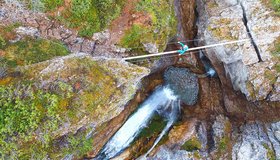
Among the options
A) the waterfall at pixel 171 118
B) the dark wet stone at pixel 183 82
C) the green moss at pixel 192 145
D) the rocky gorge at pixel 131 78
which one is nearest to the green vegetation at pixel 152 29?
the rocky gorge at pixel 131 78

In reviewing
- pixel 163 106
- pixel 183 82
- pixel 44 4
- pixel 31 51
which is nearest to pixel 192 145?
pixel 163 106

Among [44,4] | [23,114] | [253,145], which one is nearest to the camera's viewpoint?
[23,114]

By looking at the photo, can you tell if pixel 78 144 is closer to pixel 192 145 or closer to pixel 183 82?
pixel 192 145

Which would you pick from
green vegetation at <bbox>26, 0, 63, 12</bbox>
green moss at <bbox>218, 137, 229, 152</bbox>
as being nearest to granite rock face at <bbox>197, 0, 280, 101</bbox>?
green moss at <bbox>218, 137, 229, 152</bbox>

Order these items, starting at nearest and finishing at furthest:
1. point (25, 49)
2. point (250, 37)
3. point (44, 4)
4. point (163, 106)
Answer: point (25, 49)
point (44, 4)
point (250, 37)
point (163, 106)

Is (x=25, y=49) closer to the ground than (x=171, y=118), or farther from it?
farther from it

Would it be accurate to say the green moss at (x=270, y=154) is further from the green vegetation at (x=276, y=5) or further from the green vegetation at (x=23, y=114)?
the green vegetation at (x=23, y=114)

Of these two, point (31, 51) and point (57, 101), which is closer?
point (57, 101)
